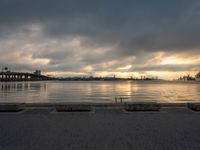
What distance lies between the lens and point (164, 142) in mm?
6262

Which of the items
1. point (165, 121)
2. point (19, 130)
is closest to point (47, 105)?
point (19, 130)

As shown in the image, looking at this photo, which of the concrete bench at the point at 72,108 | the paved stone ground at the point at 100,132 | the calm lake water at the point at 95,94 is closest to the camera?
the paved stone ground at the point at 100,132

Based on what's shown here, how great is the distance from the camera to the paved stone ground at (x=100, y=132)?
595cm

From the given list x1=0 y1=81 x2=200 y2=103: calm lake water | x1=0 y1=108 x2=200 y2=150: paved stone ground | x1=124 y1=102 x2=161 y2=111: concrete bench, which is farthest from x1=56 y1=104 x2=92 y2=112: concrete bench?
x1=0 y1=81 x2=200 y2=103: calm lake water

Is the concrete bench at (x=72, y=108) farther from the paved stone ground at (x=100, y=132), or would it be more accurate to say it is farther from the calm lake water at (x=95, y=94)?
the calm lake water at (x=95, y=94)

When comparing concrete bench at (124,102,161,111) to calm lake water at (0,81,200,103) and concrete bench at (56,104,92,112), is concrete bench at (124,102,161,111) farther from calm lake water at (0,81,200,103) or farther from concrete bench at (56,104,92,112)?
calm lake water at (0,81,200,103)

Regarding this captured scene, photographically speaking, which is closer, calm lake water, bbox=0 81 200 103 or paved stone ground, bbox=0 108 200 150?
paved stone ground, bbox=0 108 200 150

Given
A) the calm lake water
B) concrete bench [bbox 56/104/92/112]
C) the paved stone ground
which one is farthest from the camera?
the calm lake water

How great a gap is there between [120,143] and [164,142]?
4.67 ft

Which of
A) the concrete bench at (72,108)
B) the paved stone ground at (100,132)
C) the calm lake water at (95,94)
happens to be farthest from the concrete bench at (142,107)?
the calm lake water at (95,94)

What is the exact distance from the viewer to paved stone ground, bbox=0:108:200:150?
5.95 meters

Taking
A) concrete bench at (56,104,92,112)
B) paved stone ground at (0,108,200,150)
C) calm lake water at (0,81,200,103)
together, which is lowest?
calm lake water at (0,81,200,103)

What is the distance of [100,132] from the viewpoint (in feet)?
24.0

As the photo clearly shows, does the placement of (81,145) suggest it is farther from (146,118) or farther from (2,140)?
(146,118)
